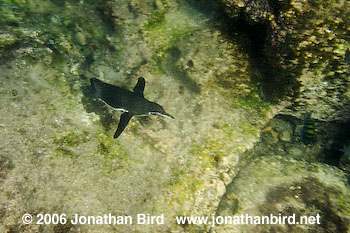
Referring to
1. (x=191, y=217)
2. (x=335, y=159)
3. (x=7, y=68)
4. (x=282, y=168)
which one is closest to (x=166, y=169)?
(x=191, y=217)

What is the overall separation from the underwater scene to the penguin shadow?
2 cm

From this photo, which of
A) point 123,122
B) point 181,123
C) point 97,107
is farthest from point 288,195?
point 97,107

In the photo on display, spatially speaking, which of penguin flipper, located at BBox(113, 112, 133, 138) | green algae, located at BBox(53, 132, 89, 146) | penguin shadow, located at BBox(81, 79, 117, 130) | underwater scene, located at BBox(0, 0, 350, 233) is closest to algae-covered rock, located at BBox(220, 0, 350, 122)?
underwater scene, located at BBox(0, 0, 350, 233)

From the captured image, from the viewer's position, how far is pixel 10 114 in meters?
3.14

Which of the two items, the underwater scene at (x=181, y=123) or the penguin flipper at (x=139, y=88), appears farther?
the penguin flipper at (x=139, y=88)

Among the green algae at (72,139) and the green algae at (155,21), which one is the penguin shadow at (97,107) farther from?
the green algae at (155,21)

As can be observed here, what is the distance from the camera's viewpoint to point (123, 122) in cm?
341

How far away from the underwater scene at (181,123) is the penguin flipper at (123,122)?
17 millimetres

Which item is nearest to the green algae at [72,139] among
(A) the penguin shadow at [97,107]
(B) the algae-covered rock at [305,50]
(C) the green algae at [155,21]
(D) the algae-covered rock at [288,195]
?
(A) the penguin shadow at [97,107]

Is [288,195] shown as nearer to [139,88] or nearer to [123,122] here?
[123,122]

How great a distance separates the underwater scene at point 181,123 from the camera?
9.77ft

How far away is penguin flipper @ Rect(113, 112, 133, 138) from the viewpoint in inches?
132

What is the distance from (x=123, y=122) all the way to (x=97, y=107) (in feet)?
2.07

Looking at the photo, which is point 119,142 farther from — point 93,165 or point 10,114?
point 10,114
